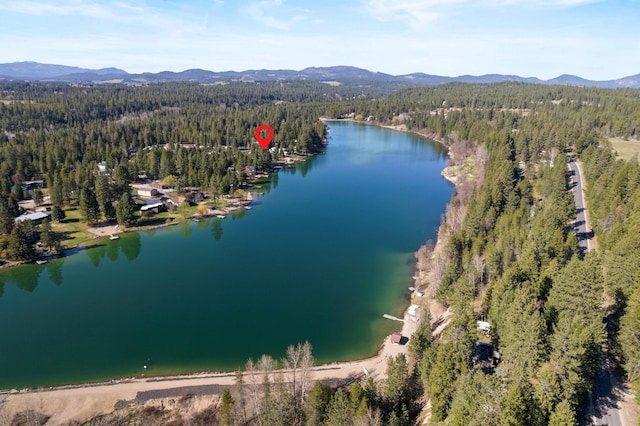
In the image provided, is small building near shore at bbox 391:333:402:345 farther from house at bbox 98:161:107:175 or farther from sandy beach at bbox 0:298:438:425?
house at bbox 98:161:107:175

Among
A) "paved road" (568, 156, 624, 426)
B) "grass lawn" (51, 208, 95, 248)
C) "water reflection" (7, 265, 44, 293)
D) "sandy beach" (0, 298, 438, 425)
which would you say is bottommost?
"sandy beach" (0, 298, 438, 425)

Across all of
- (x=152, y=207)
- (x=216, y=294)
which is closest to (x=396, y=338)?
(x=216, y=294)

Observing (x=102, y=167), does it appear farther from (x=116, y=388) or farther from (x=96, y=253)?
(x=116, y=388)

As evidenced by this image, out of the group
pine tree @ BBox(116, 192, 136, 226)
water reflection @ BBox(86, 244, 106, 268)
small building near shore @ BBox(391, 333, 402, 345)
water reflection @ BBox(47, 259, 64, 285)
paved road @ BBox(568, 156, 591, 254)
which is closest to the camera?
small building near shore @ BBox(391, 333, 402, 345)

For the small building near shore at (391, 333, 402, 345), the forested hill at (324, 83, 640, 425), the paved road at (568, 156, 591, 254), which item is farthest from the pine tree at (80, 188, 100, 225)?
the paved road at (568, 156, 591, 254)

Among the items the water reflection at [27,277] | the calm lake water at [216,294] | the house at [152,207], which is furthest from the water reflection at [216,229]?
the water reflection at [27,277]

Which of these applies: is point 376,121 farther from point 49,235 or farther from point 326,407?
point 326,407
